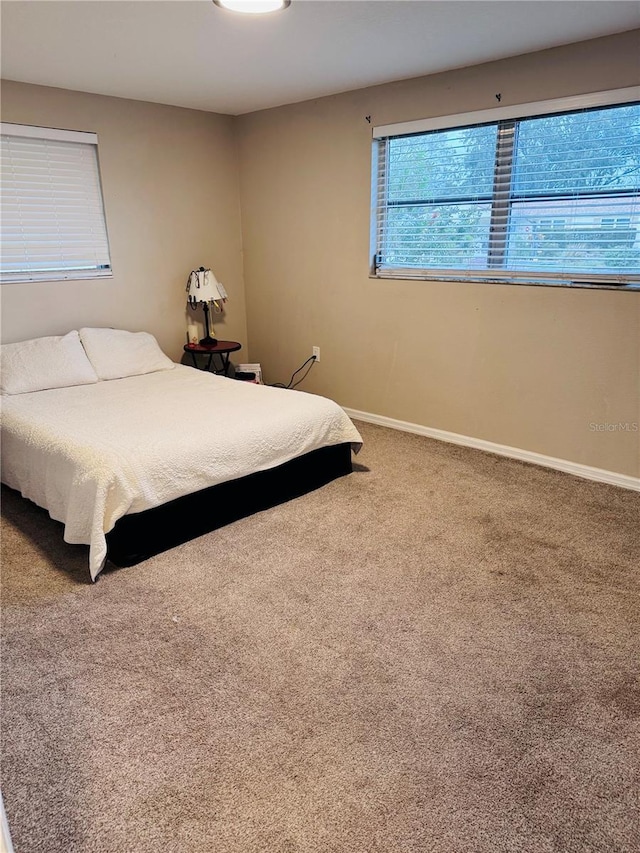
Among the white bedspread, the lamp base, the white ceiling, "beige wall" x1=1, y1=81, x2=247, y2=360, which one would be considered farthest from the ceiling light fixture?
the lamp base

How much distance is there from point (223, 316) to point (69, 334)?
4.72 feet

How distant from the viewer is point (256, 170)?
15.4 feet

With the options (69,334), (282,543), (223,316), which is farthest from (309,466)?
(223,316)

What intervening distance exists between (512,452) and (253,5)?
107 inches

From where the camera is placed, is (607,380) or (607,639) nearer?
(607,639)

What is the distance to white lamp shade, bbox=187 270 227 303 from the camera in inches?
174

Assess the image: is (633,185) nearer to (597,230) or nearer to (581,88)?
(597,230)

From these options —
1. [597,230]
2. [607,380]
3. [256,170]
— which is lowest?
[607,380]

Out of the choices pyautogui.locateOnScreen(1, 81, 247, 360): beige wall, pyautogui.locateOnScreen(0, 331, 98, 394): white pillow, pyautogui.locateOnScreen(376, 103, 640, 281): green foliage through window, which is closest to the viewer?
pyautogui.locateOnScreen(376, 103, 640, 281): green foliage through window

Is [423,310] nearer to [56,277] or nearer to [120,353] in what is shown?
[120,353]

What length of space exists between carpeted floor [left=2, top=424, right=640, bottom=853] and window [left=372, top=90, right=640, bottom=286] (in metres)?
1.42

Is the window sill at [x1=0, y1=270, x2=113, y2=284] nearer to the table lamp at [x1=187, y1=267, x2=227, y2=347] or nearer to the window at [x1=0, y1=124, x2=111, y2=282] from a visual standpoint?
the window at [x1=0, y1=124, x2=111, y2=282]

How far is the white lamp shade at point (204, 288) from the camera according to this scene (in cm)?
441

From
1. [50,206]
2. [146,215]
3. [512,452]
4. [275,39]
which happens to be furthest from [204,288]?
[512,452]
